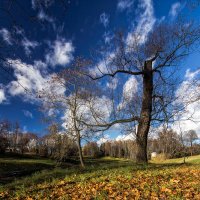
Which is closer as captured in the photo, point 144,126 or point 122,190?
point 122,190

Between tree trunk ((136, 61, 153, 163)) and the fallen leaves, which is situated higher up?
tree trunk ((136, 61, 153, 163))

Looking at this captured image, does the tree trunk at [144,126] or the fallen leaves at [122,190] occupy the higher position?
the tree trunk at [144,126]

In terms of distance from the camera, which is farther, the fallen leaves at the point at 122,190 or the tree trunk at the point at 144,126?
the tree trunk at the point at 144,126

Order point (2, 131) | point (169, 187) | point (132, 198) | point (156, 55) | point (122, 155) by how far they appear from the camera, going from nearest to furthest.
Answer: point (132, 198)
point (169, 187)
point (156, 55)
point (2, 131)
point (122, 155)

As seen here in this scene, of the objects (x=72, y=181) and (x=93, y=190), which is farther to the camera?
(x=72, y=181)

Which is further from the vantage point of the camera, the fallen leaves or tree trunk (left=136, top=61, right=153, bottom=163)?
tree trunk (left=136, top=61, right=153, bottom=163)

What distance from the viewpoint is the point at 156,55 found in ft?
45.9

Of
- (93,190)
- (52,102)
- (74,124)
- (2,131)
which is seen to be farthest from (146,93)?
(2,131)

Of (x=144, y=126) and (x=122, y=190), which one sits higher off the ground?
(x=144, y=126)

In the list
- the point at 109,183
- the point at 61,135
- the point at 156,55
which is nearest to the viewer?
the point at 109,183

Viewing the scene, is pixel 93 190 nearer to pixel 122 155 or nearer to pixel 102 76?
pixel 102 76

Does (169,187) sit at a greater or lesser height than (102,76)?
lesser

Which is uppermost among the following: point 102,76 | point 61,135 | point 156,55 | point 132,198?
point 156,55

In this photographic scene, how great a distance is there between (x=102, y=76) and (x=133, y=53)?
8.60 feet
